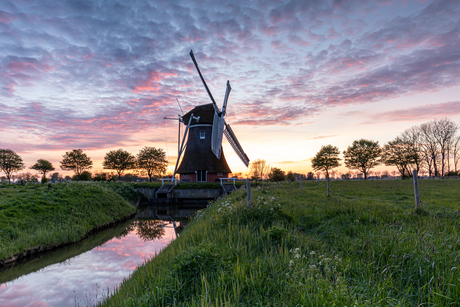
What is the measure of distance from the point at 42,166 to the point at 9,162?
8.14 metres

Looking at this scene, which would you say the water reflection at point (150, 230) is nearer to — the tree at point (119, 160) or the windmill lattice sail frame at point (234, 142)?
the windmill lattice sail frame at point (234, 142)

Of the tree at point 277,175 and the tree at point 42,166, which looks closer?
the tree at point 277,175

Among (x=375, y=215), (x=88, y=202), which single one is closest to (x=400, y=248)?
(x=375, y=215)

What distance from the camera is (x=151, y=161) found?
5838 cm

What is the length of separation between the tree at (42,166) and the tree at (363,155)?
2946 inches

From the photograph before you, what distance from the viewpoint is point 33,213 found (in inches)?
474

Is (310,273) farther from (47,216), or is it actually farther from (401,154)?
(401,154)

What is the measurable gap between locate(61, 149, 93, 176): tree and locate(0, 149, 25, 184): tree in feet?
27.2

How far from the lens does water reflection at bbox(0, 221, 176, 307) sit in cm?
641

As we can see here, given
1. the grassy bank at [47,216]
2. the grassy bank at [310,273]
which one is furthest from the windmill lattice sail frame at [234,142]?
the grassy bank at [310,273]

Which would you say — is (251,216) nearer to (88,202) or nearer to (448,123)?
(88,202)

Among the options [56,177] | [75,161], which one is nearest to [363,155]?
[75,161]

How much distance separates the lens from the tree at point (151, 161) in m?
57.8

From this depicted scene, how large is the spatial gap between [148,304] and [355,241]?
4.04 metres
